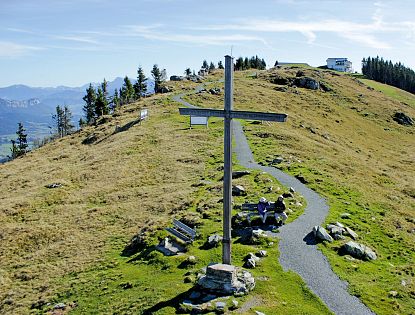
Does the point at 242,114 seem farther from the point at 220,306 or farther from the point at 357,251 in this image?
the point at 357,251

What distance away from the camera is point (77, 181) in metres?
56.3

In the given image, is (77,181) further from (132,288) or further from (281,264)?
(281,264)

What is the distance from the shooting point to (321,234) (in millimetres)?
27578

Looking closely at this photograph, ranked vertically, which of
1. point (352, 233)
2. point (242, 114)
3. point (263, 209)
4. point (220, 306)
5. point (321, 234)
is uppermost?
point (242, 114)

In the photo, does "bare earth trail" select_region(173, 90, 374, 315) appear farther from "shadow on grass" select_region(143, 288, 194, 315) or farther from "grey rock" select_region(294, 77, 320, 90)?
"grey rock" select_region(294, 77, 320, 90)

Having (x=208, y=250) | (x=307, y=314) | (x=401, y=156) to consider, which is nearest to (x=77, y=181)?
(x=208, y=250)

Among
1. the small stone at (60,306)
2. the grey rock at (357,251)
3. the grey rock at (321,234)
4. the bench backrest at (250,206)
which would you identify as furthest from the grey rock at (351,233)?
the small stone at (60,306)

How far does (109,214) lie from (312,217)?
66.5 ft

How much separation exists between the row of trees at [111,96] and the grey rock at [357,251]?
110m

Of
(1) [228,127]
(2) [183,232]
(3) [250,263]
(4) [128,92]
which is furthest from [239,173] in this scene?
(4) [128,92]

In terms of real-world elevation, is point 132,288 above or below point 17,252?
above

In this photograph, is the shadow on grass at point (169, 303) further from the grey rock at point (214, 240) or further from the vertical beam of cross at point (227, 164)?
the grey rock at point (214, 240)

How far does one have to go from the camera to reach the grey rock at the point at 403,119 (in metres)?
127

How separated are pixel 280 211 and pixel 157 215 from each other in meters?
12.1
